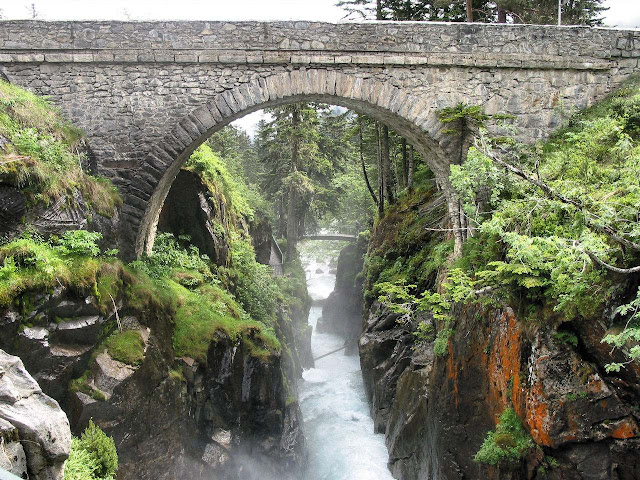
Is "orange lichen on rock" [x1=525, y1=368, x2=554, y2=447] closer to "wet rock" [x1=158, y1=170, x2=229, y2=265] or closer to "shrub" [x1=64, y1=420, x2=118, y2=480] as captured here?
"shrub" [x1=64, y1=420, x2=118, y2=480]

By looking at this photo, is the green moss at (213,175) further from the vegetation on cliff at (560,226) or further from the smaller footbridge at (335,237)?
the smaller footbridge at (335,237)

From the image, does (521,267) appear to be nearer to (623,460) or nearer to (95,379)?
(623,460)

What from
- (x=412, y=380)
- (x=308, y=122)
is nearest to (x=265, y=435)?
(x=412, y=380)

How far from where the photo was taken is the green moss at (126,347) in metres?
7.18

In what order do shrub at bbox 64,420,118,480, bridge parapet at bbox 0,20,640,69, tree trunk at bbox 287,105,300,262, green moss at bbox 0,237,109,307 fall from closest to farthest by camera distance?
shrub at bbox 64,420,118,480 → green moss at bbox 0,237,109,307 → bridge parapet at bbox 0,20,640,69 → tree trunk at bbox 287,105,300,262

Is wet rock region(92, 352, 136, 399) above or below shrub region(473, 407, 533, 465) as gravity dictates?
above

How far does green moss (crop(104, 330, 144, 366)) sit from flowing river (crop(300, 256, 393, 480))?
617 cm

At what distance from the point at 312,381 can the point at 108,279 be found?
39.0ft

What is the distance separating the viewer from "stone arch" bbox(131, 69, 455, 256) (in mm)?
9242

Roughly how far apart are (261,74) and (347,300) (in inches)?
618

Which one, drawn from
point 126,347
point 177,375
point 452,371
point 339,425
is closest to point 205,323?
point 177,375

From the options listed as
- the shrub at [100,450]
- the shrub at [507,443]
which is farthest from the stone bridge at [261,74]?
the shrub at [507,443]

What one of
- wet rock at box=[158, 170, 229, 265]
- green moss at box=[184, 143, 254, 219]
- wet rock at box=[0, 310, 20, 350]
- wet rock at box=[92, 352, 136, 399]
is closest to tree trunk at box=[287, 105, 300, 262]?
green moss at box=[184, 143, 254, 219]

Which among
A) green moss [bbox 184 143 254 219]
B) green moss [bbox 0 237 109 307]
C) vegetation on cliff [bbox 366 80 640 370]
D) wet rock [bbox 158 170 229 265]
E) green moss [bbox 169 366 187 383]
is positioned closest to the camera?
vegetation on cliff [bbox 366 80 640 370]
